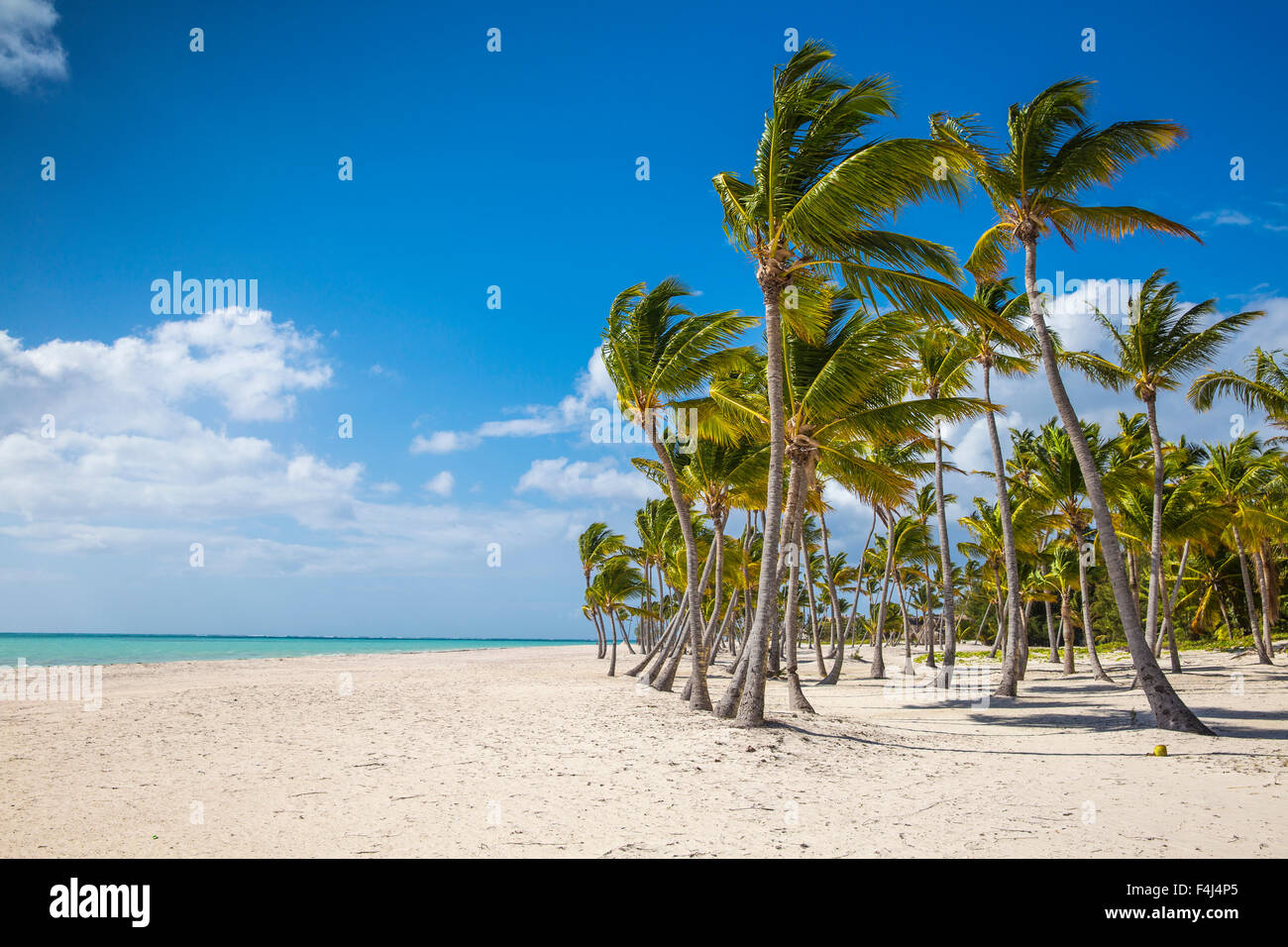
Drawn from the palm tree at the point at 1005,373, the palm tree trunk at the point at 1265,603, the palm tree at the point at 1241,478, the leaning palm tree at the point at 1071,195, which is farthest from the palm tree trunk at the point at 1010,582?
the palm tree trunk at the point at 1265,603

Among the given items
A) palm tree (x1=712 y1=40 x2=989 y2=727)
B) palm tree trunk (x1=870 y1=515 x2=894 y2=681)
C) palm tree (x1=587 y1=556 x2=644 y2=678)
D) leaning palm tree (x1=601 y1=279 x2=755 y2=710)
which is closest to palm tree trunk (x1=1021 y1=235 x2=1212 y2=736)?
palm tree (x1=712 y1=40 x2=989 y2=727)

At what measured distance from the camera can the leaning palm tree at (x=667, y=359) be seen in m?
13.6

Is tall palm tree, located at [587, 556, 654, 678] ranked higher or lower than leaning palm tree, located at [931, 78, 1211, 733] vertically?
lower

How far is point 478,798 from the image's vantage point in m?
6.62

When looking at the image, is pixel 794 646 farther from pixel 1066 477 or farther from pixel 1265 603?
pixel 1265 603

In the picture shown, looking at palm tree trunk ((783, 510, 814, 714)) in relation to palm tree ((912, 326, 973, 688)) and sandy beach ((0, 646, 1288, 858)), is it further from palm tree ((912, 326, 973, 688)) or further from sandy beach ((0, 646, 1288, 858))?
palm tree ((912, 326, 973, 688))

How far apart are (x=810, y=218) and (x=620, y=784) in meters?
8.14

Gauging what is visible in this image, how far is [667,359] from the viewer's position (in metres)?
13.7

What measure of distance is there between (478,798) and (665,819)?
1863 mm

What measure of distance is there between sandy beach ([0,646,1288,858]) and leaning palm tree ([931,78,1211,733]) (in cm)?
171

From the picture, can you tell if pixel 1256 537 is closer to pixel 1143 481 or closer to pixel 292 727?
pixel 1143 481

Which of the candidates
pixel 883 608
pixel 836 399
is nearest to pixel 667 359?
pixel 836 399

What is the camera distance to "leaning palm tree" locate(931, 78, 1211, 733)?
11711mm
